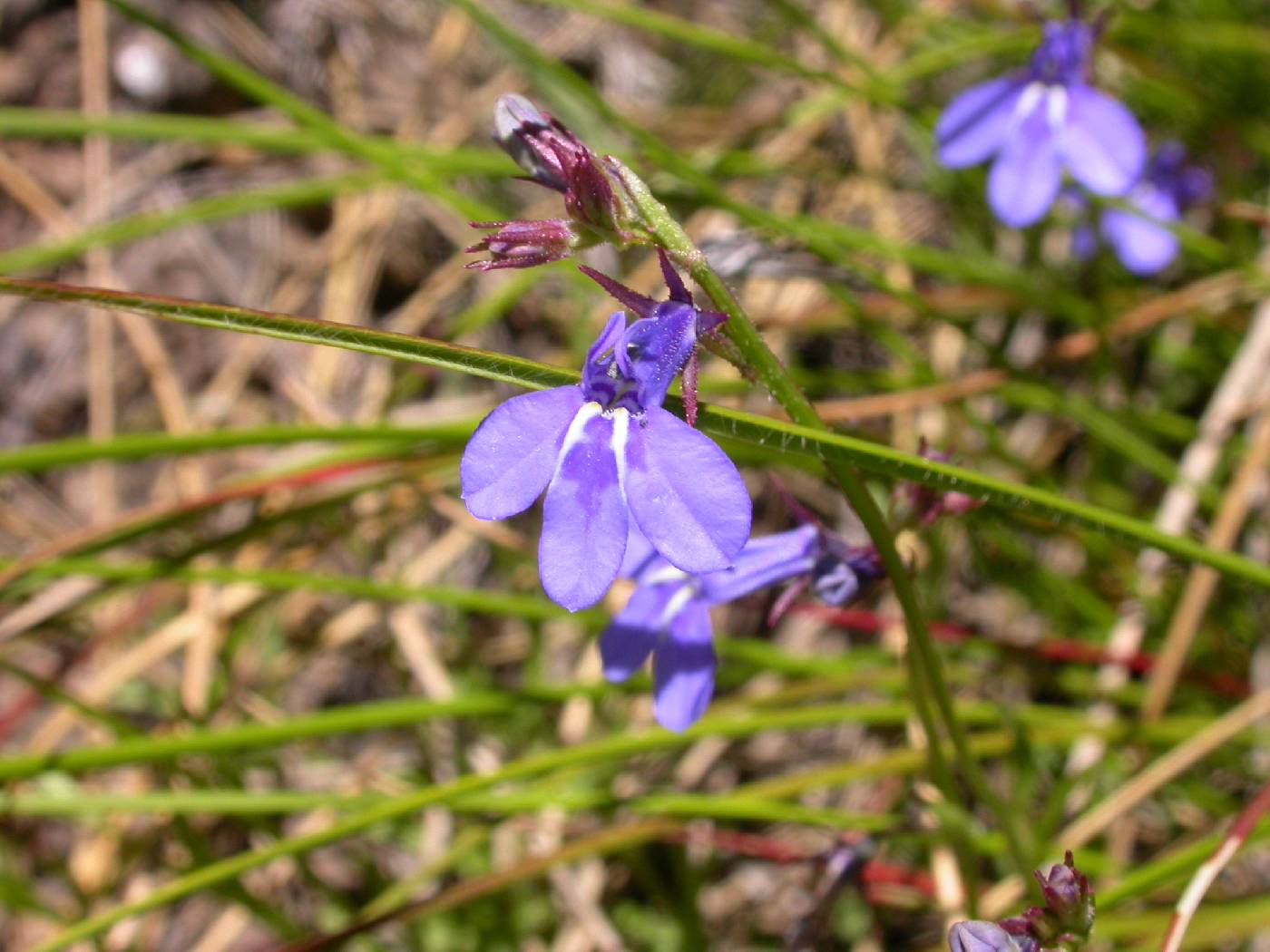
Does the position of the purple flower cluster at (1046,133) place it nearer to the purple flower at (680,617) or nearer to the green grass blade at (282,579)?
the purple flower at (680,617)

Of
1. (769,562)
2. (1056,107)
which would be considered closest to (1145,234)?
(1056,107)

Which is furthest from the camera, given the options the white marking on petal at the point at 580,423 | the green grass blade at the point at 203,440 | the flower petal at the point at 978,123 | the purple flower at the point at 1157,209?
the purple flower at the point at 1157,209

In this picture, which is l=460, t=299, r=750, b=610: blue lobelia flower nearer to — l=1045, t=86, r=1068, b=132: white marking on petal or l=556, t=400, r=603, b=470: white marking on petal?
l=556, t=400, r=603, b=470: white marking on petal

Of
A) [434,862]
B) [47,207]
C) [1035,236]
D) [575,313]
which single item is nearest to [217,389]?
[47,207]

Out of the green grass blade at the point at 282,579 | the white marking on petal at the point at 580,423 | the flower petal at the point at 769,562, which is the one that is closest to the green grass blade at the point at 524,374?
the white marking on petal at the point at 580,423

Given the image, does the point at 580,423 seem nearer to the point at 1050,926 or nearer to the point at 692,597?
the point at 692,597

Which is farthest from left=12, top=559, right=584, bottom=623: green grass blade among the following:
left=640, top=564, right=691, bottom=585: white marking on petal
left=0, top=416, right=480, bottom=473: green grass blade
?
left=640, top=564, right=691, bottom=585: white marking on petal
